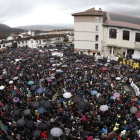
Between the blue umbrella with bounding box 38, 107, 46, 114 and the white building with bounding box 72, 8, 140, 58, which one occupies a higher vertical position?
the white building with bounding box 72, 8, 140, 58

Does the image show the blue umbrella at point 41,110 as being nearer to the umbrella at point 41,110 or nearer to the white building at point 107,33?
the umbrella at point 41,110

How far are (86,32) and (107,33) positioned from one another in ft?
14.9

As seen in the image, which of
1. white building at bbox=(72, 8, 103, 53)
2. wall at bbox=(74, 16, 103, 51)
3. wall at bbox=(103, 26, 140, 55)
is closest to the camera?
wall at bbox=(103, 26, 140, 55)

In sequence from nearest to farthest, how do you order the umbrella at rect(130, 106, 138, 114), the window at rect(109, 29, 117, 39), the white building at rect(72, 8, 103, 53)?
the umbrella at rect(130, 106, 138, 114) < the window at rect(109, 29, 117, 39) < the white building at rect(72, 8, 103, 53)

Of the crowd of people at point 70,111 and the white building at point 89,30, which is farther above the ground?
the white building at point 89,30

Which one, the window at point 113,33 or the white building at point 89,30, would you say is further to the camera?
the white building at point 89,30

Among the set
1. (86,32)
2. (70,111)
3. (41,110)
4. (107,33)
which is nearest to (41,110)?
(41,110)

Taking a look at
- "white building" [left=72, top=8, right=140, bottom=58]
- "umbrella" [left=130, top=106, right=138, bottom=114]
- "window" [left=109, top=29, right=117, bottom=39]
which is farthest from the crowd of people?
"window" [left=109, top=29, right=117, bottom=39]

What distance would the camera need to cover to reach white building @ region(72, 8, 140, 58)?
1206 inches

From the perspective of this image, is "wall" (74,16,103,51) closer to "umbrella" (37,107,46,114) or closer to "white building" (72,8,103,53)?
"white building" (72,8,103,53)

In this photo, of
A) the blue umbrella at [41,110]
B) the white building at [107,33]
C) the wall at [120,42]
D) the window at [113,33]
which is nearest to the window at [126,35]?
the white building at [107,33]

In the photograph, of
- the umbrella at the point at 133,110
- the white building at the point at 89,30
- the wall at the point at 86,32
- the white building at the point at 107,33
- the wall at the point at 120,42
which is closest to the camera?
the umbrella at the point at 133,110

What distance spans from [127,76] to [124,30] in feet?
48.9

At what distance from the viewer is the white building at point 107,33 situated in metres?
30.6
